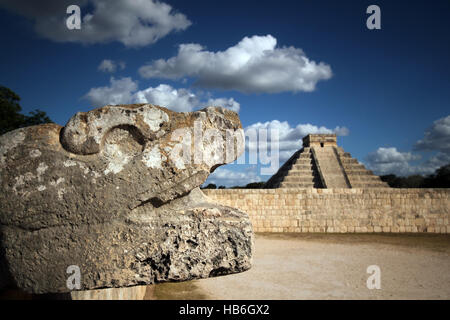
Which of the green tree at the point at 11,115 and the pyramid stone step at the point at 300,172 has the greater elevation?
the green tree at the point at 11,115

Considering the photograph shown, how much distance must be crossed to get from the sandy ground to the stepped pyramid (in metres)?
10.2

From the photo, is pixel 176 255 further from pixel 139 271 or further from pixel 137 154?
pixel 137 154

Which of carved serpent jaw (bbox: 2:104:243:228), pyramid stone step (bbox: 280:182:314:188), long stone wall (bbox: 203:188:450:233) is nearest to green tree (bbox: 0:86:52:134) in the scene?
long stone wall (bbox: 203:188:450:233)

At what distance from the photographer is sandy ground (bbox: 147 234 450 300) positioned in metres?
6.19

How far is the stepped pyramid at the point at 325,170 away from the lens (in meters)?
22.9

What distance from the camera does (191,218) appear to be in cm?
167

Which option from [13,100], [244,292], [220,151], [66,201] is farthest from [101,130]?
[13,100]

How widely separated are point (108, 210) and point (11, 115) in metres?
12.9

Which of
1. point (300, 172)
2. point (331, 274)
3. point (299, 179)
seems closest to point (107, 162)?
point (331, 274)

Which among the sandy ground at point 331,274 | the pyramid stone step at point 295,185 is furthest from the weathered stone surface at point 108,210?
the pyramid stone step at point 295,185

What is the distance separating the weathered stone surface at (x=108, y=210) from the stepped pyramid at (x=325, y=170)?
20.5 meters

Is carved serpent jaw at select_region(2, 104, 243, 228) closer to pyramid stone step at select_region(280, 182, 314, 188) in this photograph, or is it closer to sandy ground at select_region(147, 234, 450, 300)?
sandy ground at select_region(147, 234, 450, 300)

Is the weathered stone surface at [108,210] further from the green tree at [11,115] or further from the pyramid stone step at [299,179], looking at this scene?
the pyramid stone step at [299,179]
